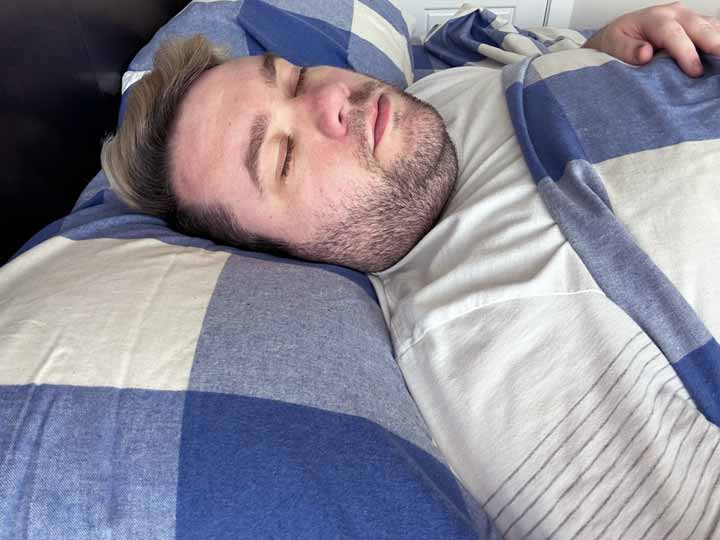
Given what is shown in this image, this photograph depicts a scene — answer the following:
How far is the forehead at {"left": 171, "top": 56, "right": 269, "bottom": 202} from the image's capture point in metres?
0.83

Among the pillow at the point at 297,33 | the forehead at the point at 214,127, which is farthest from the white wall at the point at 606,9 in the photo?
the forehead at the point at 214,127

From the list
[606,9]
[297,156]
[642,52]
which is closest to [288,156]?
[297,156]

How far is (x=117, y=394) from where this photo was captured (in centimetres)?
52

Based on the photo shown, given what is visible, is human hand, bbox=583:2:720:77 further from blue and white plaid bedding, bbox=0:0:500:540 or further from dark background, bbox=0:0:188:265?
dark background, bbox=0:0:188:265

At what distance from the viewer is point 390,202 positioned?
849 millimetres

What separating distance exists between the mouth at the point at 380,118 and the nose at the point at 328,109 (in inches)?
1.9

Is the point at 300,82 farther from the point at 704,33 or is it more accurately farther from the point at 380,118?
the point at 704,33

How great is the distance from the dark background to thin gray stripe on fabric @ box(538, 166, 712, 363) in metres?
0.73

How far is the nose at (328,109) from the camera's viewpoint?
83 cm

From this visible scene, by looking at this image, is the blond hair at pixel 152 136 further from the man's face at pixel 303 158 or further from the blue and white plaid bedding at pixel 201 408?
the blue and white plaid bedding at pixel 201 408

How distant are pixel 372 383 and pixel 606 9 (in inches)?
76.9

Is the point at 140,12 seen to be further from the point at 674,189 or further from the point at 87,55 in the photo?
the point at 674,189

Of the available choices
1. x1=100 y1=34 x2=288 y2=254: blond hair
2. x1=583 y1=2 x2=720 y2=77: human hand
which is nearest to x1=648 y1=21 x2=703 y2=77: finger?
x1=583 y1=2 x2=720 y2=77: human hand

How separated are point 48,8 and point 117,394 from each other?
643mm
